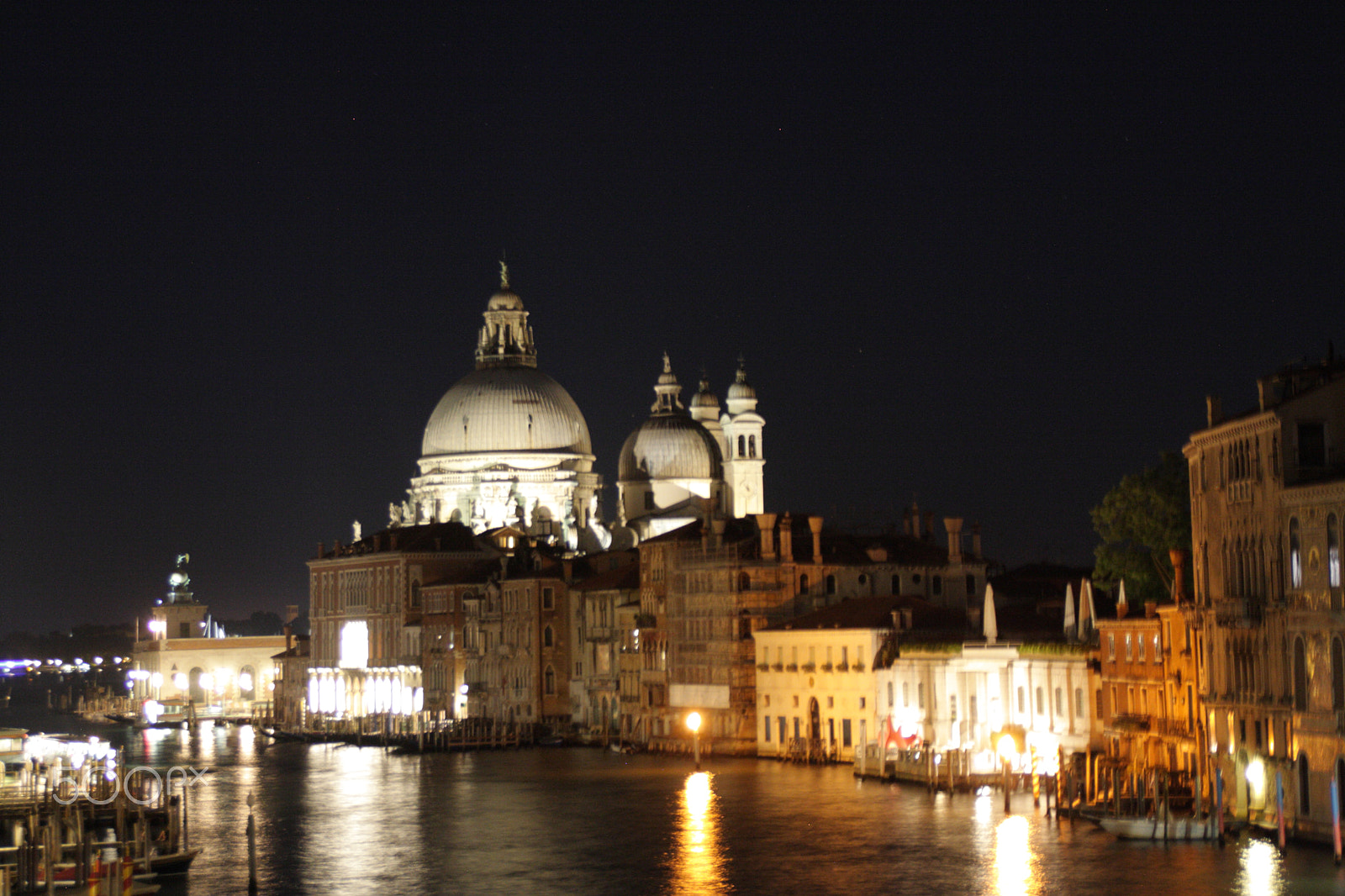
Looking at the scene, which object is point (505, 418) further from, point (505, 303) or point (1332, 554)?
point (1332, 554)

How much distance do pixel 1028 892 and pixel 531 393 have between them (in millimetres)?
68668

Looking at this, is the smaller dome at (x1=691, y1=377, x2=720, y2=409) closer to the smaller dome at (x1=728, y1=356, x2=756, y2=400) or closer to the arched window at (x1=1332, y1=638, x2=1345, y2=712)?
the smaller dome at (x1=728, y1=356, x2=756, y2=400)

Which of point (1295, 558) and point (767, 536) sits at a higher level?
point (767, 536)

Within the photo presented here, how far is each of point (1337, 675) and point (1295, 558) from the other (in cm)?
248

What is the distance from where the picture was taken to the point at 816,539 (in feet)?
225

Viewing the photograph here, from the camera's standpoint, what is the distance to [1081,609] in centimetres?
5197

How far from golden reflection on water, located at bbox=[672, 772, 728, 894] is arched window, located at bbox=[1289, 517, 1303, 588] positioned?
10.9 m

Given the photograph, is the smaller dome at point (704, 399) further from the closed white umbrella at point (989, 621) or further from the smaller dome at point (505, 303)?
the closed white umbrella at point (989, 621)

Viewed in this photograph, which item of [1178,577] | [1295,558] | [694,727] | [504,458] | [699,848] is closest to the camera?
[1295,558]

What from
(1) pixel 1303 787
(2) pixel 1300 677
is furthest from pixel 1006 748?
(2) pixel 1300 677

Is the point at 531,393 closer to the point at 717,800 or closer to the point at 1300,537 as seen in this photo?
the point at 717,800

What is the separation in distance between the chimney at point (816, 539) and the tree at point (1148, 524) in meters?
12.9

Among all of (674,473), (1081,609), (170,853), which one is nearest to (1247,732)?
(1081,609)

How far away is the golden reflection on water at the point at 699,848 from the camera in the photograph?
39.4 m
